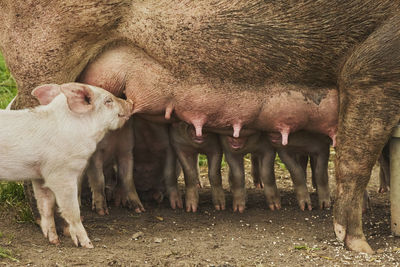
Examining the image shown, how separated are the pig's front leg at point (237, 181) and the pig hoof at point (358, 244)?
3.70ft

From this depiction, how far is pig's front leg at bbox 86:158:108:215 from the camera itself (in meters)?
5.86

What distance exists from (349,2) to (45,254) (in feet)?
7.57

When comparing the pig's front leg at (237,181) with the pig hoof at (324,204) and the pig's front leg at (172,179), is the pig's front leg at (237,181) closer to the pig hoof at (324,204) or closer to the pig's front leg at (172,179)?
the pig's front leg at (172,179)

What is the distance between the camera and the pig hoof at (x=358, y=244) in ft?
16.4

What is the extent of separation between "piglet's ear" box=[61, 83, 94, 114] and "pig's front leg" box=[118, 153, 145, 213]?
4.24ft

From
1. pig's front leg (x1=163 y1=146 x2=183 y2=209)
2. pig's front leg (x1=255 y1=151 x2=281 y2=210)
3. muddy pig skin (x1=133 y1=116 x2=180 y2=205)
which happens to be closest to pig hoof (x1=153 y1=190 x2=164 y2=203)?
muddy pig skin (x1=133 y1=116 x2=180 y2=205)

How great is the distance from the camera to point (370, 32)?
4969 millimetres

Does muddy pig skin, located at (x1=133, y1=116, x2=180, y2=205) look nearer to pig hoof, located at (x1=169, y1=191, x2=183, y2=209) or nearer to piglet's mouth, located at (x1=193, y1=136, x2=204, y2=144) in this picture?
pig hoof, located at (x1=169, y1=191, x2=183, y2=209)

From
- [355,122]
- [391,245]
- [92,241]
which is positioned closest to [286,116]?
[355,122]

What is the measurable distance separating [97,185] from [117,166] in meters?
0.36

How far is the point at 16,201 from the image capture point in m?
5.80

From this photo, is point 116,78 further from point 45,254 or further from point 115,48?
point 45,254

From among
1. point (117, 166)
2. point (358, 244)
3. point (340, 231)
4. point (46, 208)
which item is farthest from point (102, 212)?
point (358, 244)

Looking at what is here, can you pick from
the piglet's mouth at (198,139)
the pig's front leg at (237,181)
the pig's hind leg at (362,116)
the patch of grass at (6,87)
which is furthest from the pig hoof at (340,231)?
the patch of grass at (6,87)
